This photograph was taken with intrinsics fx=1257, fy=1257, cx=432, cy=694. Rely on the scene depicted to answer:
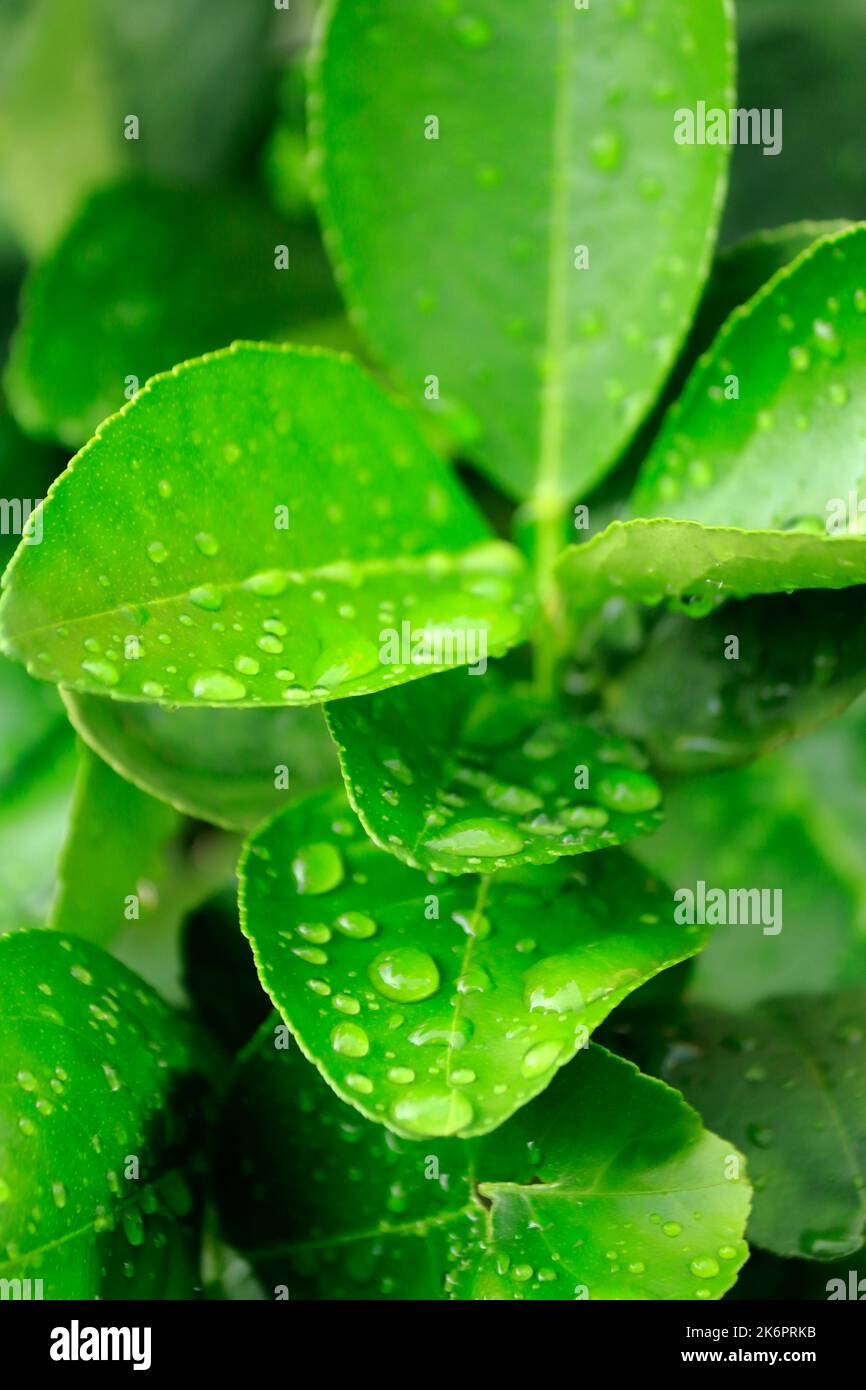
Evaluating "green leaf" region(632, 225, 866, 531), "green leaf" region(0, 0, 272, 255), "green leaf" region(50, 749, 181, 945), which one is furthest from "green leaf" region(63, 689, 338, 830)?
"green leaf" region(0, 0, 272, 255)

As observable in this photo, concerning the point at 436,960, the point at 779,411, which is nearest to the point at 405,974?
the point at 436,960

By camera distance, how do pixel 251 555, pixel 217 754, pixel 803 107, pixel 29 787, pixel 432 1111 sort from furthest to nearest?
1. pixel 803 107
2. pixel 29 787
3. pixel 217 754
4. pixel 251 555
5. pixel 432 1111

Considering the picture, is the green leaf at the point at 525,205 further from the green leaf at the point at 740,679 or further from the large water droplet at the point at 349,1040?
the large water droplet at the point at 349,1040

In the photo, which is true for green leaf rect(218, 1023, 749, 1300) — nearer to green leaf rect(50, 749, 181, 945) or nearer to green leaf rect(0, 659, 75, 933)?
green leaf rect(50, 749, 181, 945)

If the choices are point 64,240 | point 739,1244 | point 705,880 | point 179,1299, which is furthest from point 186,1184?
point 64,240

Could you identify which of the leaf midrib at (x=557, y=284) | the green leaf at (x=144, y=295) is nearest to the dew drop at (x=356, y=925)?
the leaf midrib at (x=557, y=284)

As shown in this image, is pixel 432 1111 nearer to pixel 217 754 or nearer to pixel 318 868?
pixel 318 868
